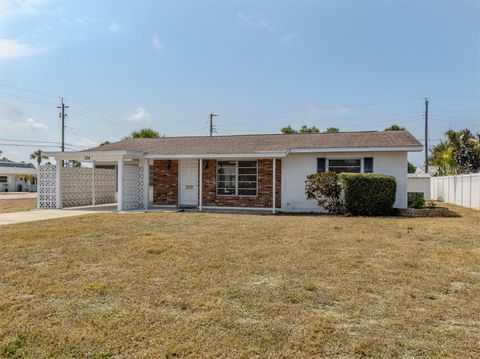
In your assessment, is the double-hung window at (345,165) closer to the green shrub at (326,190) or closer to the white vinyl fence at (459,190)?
the green shrub at (326,190)

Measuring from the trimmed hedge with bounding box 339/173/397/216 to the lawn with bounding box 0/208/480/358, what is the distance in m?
5.12

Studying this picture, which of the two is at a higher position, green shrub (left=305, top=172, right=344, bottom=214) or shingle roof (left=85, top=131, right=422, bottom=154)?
shingle roof (left=85, top=131, right=422, bottom=154)

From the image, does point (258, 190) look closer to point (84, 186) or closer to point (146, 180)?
point (146, 180)

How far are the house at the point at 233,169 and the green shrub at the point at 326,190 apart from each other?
0.69 m

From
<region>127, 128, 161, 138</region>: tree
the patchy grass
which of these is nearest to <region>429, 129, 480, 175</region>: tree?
the patchy grass

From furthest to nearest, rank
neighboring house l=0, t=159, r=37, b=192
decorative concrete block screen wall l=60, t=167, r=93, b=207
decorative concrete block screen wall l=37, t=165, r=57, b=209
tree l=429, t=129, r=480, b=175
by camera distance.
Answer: neighboring house l=0, t=159, r=37, b=192 → tree l=429, t=129, r=480, b=175 → decorative concrete block screen wall l=60, t=167, r=93, b=207 → decorative concrete block screen wall l=37, t=165, r=57, b=209

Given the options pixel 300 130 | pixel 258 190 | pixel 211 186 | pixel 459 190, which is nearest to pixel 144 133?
pixel 300 130

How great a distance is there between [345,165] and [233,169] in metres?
4.93

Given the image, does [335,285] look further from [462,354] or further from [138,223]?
[138,223]

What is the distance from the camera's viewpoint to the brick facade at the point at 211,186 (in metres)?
16.4

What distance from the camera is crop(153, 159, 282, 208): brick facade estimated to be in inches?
647

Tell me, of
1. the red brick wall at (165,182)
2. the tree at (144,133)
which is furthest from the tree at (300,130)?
the red brick wall at (165,182)

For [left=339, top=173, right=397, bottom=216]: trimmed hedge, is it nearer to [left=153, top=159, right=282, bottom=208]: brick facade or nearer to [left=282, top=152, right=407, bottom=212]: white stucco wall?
[left=282, top=152, right=407, bottom=212]: white stucco wall

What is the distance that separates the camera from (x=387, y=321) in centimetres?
386
